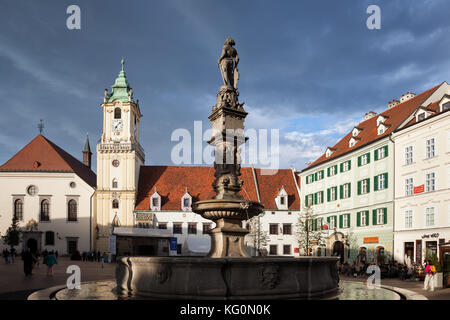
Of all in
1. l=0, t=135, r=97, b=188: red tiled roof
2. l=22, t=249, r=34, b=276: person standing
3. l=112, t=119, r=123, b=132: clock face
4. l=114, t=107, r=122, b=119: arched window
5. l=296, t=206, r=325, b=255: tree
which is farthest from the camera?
l=114, t=107, r=122, b=119: arched window

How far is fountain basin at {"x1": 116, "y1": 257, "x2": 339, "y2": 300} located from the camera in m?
9.26

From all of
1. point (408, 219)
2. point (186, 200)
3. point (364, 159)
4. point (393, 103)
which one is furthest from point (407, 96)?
point (186, 200)

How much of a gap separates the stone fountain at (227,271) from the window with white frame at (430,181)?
20.3 meters

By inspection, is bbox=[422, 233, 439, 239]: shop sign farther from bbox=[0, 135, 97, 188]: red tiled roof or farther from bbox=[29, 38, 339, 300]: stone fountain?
bbox=[0, 135, 97, 188]: red tiled roof

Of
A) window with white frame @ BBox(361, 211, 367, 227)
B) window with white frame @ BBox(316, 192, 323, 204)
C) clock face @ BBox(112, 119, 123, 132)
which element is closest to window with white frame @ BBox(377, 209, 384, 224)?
window with white frame @ BBox(361, 211, 367, 227)

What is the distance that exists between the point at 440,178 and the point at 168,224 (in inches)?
1167

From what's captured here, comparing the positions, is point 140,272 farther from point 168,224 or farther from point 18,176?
point 18,176

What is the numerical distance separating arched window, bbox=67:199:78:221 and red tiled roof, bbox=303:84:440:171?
2576cm

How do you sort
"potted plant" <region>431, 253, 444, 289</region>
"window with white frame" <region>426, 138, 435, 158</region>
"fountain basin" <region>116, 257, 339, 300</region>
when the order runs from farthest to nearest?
"window with white frame" <region>426, 138, 435, 158</region>
"potted plant" <region>431, 253, 444, 289</region>
"fountain basin" <region>116, 257, 339, 300</region>

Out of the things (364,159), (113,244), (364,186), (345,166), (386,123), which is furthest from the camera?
(113,244)

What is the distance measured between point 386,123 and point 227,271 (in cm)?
2996

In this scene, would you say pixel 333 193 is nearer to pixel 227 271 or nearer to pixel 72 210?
pixel 72 210

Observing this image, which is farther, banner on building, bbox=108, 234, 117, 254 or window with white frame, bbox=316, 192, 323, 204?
window with white frame, bbox=316, 192, 323, 204

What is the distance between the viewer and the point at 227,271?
928 cm
